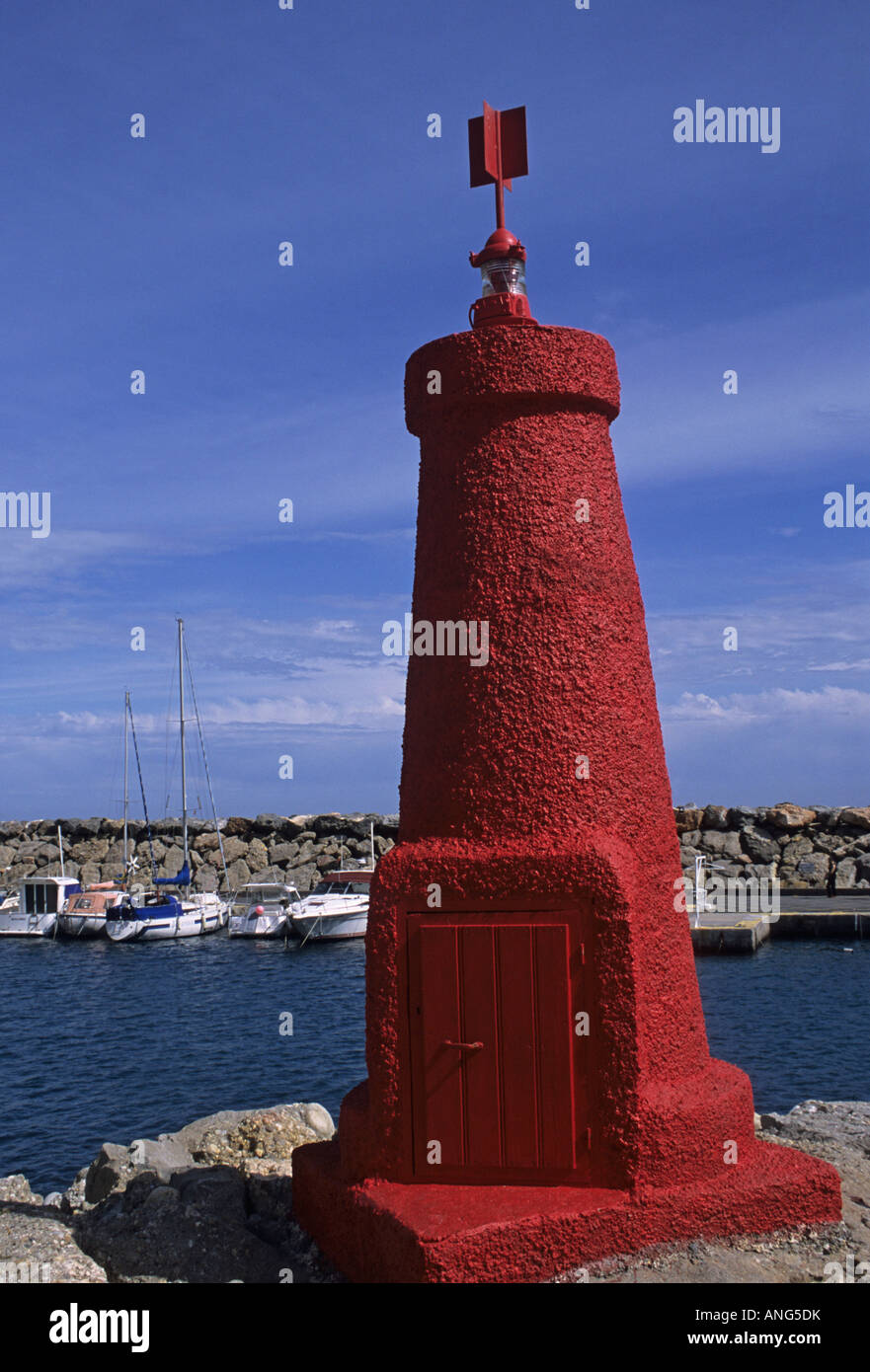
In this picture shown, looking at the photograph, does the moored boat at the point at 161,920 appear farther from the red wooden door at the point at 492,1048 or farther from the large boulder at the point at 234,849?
the red wooden door at the point at 492,1048

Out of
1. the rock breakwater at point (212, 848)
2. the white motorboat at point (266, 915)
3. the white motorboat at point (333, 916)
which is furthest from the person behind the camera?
the rock breakwater at point (212, 848)

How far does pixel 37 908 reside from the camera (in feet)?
Result: 137

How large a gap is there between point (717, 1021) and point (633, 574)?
59.2 ft

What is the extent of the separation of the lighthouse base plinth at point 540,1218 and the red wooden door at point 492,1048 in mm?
201

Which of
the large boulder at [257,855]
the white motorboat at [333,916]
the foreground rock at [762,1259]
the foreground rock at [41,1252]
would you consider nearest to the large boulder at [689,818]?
the white motorboat at [333,916]

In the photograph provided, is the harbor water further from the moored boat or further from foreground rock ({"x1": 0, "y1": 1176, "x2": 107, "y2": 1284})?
foreground rock ({"x1": 0, "y1": 1176, "x2": 107, "y2": 1284})

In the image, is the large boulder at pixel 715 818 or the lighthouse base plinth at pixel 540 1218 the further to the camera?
the large boulder at pixel 715 818

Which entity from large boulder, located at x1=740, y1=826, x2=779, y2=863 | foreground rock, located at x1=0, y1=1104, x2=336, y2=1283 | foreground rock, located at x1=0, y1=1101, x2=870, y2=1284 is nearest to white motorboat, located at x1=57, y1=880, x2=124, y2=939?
large boulder, located at x1=740, y1=826, x2=779, y2=863

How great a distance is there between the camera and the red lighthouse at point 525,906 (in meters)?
5.75

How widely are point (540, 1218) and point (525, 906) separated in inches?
59.6

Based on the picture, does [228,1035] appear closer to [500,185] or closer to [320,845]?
[500,185]

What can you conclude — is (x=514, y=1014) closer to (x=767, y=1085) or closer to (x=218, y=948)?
(x=767, y=1085)
